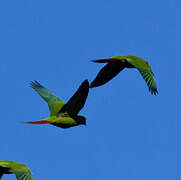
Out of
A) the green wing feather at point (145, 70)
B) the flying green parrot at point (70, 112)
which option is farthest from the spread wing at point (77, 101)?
the green wing feather at point (145, 70)

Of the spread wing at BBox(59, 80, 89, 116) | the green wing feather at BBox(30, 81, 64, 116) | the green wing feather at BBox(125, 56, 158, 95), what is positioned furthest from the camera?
the green wing feather at BBox(30, 81, 64, 116)

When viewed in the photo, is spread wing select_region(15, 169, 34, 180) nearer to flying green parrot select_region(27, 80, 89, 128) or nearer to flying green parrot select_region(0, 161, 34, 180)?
flying green parrot select_region(0, 161, 34, 180)

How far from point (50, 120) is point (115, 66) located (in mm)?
2365

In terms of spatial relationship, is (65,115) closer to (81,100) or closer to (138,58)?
(81,100)

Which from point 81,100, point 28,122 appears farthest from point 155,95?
point 28,122

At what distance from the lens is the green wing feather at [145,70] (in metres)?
17.3

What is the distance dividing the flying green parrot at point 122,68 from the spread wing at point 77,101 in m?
0.96

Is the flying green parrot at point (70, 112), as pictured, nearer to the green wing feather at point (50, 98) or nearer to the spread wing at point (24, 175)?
the green wing feather at point (50, 98)

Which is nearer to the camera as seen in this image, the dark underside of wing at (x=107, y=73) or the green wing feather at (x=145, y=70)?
the green wing feather at (x=145, y=70)

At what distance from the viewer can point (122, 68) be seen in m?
18.3

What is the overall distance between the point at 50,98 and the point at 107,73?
5.72 feet

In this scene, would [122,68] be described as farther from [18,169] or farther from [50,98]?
[18,169]

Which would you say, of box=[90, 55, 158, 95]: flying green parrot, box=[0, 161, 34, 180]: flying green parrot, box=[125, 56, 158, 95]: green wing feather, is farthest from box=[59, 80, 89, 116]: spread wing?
box=[0, 161, 34, 180]: flying green parrot

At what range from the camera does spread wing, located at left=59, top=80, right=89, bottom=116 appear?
16469mm
